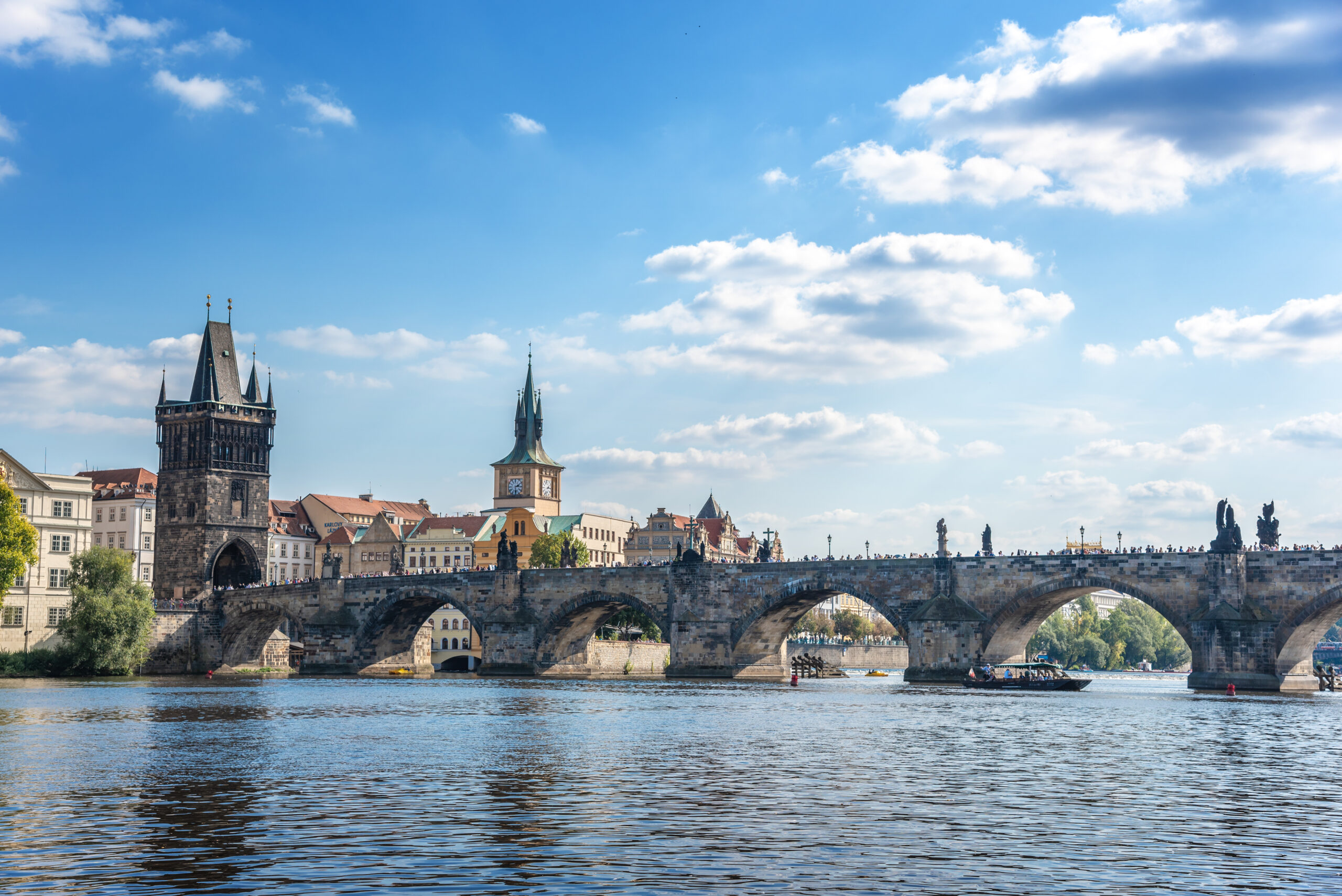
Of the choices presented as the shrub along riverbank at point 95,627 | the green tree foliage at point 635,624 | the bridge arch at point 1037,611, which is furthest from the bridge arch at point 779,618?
the shrub along riverbank at point 95,627

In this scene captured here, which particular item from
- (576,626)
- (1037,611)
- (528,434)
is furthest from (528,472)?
(1037,611)

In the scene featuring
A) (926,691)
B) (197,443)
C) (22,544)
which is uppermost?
(197,443)

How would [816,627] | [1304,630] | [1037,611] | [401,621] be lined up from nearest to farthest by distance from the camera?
[1304,630], [1037,611], [401,621], [816,627]

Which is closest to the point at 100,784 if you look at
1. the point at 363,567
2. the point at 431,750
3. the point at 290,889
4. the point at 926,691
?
the point at 431,750

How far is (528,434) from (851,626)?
50.2 meters

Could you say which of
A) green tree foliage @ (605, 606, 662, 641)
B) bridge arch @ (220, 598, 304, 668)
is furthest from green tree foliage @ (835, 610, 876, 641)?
bridge arch @ (220, 598, 304, 668)

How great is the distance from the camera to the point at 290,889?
54.0ft

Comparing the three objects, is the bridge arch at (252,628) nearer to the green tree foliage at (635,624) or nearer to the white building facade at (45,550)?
the white building facade at (45,550)

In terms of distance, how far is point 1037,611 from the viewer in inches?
3194

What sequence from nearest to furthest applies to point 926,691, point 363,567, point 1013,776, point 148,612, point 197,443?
point 1013,776
point 926,691
point 148,612
point 197,443
point 363,567

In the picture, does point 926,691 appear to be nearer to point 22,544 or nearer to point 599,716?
point 599,716

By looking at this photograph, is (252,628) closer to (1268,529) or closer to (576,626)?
(576,626)

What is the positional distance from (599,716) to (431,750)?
1514cm

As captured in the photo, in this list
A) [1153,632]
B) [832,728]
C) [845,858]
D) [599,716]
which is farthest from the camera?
[1153,632]
